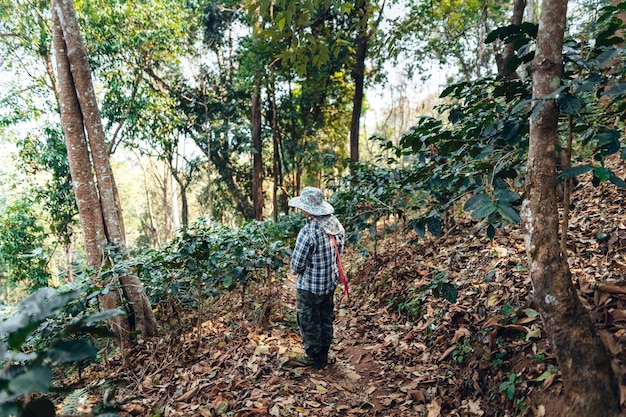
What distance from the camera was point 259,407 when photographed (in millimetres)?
3049

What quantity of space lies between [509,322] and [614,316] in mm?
812

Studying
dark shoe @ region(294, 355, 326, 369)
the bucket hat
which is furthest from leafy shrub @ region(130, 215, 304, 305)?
dark shoe @ region(294, 355, 326, 369)

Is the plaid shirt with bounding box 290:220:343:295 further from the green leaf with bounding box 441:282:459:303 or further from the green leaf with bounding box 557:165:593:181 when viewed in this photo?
the green leaf with bounding box 557:165:593:181

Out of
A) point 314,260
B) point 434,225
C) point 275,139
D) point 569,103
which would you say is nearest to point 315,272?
point 314,260

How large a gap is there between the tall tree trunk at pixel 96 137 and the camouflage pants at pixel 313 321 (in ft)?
7.79

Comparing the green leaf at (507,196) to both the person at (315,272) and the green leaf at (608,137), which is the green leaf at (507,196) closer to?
the green leaf at (608,137)

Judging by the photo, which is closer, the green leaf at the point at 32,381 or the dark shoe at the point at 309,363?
the green leaf at the point at 32,381

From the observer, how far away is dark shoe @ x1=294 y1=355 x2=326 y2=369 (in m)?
3.85

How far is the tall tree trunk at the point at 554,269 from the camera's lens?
1.80 meters

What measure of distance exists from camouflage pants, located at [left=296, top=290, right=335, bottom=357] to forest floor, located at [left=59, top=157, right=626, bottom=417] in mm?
282

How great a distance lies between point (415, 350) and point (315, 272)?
1372 mm

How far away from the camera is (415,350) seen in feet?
12.3

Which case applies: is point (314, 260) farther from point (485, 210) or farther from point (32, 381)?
Answer: point (32, 381)

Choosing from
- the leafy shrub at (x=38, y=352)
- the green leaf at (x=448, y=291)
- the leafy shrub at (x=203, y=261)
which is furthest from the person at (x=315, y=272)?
the leafy shrub at (x=38, y=352)
